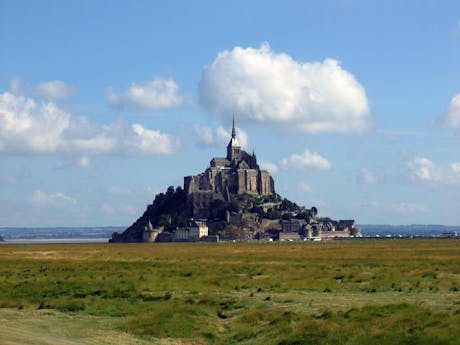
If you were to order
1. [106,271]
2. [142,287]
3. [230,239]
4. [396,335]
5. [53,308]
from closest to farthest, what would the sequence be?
[396,335], [53,308], [142,287], [106,271], [230,239]

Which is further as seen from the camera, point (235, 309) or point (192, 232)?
point (192, 232)

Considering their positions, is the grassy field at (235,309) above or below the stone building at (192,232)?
below

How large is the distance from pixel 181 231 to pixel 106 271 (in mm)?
144957

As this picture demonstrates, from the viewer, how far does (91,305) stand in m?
33.2

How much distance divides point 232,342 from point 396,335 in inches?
213

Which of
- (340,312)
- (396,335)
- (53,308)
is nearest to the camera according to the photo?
(396,335)

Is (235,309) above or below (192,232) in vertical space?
below

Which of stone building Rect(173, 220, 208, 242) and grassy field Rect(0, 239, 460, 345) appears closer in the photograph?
grassy field Rect(0, 239, 460, 345)

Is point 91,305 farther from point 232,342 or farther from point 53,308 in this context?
point 232,342

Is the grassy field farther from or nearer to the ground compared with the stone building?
nearer to the ground

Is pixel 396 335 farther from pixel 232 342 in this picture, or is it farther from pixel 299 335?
pixel 232 342

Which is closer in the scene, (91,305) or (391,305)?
(391,305)

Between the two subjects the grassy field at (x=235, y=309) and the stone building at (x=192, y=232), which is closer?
the grassy field at (x=235, y=309)

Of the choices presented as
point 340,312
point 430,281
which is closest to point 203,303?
point 340,312
